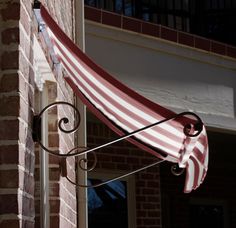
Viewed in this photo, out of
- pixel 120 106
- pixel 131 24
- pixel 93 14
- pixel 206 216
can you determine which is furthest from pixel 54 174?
pixel 206 216

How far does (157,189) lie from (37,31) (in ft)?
18.6

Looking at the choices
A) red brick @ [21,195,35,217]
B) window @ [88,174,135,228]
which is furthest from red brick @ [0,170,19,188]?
window @ [88,174,135,228]

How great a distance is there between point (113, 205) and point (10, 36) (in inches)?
253

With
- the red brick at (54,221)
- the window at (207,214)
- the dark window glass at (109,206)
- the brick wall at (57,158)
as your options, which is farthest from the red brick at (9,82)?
the window at (207,214)

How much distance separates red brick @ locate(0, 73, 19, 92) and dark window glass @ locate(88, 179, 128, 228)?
240 inches

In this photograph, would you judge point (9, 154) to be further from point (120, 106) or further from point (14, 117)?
point (120, 106)

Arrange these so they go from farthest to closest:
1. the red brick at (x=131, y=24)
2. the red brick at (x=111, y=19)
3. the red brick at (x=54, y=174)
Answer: the red brick at (x=131, y=24)
the red brick at (x=111, y=19)
the red brick at (x=54, y=174)

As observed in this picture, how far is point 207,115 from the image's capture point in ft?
25.3

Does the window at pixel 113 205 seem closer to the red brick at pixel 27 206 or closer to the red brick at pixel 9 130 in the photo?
the red brick at pixel 27 206

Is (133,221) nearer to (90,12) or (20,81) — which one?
(90,12)

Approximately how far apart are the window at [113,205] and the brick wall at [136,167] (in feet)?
0.38

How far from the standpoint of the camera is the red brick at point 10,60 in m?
2.78

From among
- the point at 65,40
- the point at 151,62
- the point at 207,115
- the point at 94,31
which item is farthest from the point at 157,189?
the point at 65,40

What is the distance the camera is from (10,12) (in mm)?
2822
